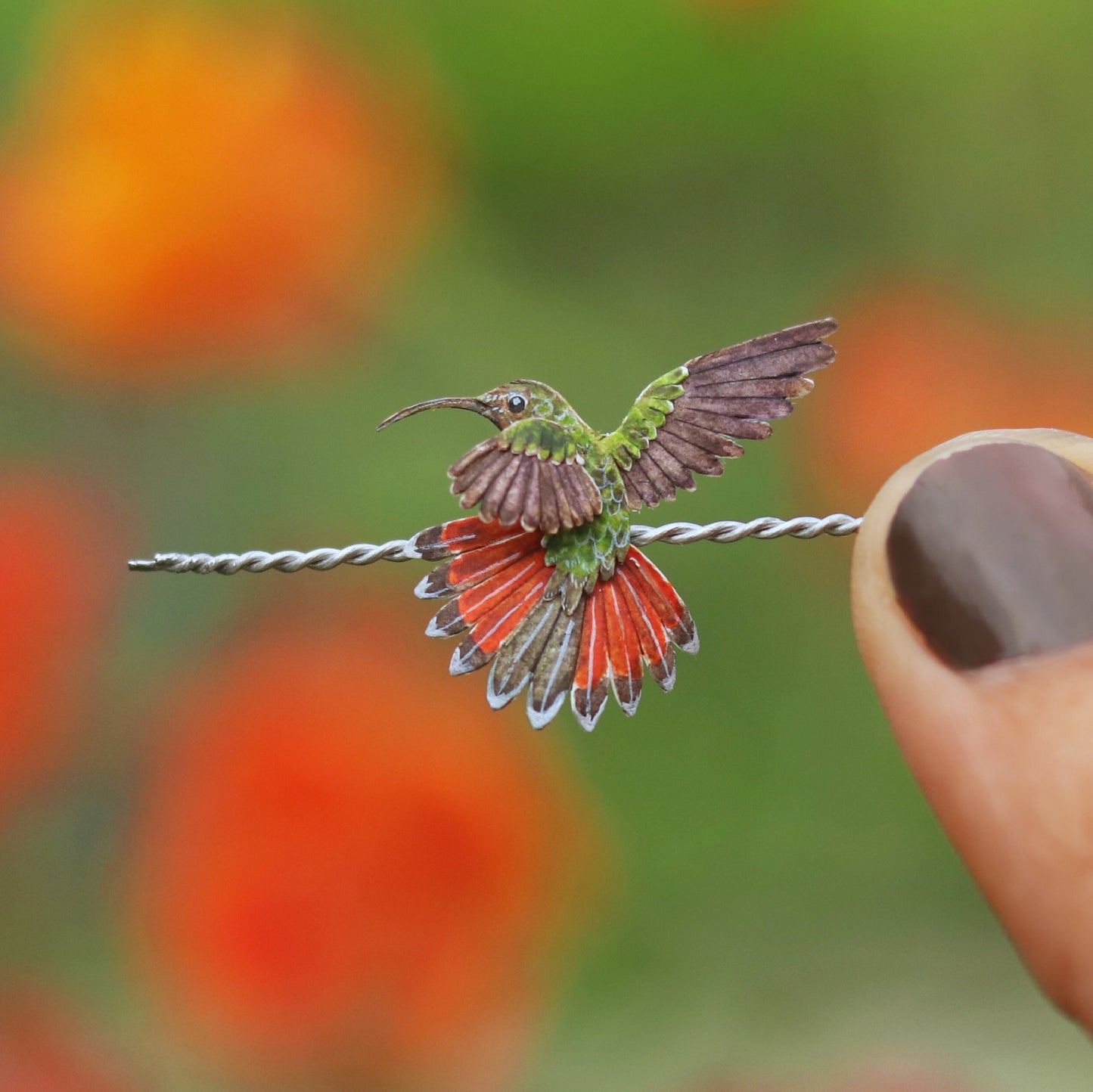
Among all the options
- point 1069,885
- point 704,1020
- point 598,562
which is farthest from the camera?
point 704,1020

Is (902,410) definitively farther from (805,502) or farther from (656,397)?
(656,397)

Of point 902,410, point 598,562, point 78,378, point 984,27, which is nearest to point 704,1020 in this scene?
point 902,410

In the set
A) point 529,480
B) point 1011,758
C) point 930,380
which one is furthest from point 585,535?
point 930,380

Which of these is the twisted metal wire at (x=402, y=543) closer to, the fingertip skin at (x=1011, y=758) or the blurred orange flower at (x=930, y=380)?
the fingertip skin at (x=1011, y=758)

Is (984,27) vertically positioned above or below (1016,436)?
above

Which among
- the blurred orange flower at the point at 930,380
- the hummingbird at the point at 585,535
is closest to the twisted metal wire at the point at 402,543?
the hummingbird at the point at 585,535

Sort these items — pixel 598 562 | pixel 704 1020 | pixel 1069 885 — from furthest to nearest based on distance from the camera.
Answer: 1. pixel 704 1020
2. pixel 598 562
3. pixel 1069 885

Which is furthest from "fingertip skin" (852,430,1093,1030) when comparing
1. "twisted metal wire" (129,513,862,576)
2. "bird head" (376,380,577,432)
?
"bird head" (376,380,577,432)

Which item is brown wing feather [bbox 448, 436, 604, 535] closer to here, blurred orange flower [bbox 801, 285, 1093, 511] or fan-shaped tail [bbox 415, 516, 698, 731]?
fan-shaped tail [bbox 415, 516, 698, 731]
